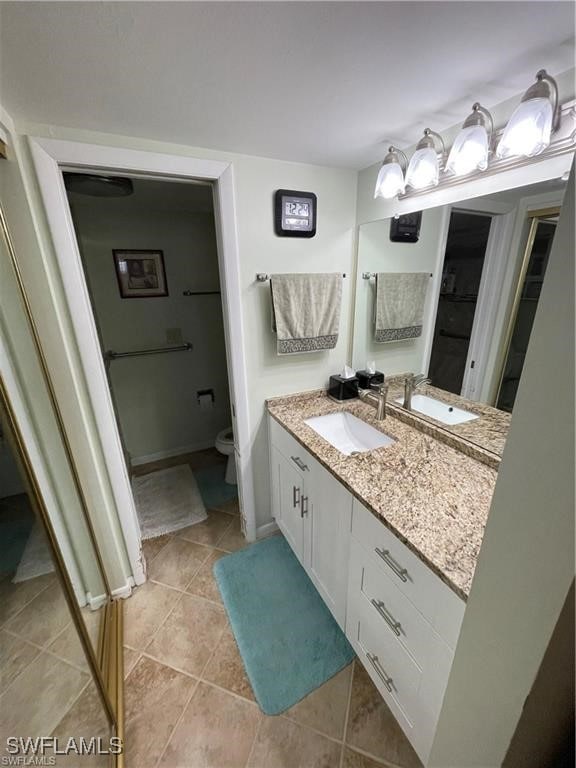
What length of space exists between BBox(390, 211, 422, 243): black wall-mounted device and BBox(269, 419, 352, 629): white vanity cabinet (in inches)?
45.3

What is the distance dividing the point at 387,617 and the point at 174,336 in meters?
2.44

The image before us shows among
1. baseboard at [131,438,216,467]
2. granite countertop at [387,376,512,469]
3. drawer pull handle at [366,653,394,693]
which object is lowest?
baseboard at [131,438,216,467]

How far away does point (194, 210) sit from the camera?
2268 mm

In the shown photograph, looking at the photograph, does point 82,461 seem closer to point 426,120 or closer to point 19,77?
point 19,77

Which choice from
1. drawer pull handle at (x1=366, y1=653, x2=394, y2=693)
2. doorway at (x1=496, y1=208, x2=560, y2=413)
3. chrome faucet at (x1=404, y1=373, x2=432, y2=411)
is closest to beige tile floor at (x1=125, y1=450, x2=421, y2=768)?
drawer pull handle at (x1=366, y1=653, x2=394, y2=693)

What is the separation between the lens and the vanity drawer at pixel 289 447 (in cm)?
138

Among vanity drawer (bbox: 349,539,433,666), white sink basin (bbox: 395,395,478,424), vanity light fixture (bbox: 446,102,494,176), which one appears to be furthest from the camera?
white sink basin (bbox: 395,395,478,424)

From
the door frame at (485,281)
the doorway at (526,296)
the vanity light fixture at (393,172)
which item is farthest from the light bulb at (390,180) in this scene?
the doorway at (526,296)

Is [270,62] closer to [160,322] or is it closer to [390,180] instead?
[390,180]

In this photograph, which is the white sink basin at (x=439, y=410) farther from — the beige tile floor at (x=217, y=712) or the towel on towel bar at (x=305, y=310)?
the beige tile floor at (x=217, y=712)

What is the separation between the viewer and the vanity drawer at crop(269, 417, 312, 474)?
1.38 m

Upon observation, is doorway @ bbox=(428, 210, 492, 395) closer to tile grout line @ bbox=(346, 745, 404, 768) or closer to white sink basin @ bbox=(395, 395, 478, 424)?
white sink basin @ bbox=(395, 395, 478, 424)

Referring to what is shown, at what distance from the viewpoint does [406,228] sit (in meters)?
1.45

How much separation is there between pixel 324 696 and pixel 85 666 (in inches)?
35.7
